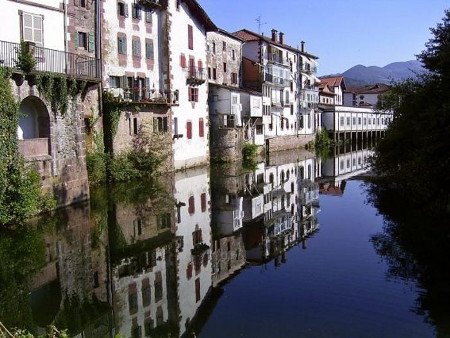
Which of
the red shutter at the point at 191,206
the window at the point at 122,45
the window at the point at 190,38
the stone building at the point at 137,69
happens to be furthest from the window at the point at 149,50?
the red shutter at the point at 191,206

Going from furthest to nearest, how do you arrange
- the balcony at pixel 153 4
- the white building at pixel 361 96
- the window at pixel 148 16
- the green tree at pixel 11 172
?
the white building at pixel 361 96 → the window at pixel 148 16 → the balcony at pixel 153 4 → the green tree at pixel 11 172

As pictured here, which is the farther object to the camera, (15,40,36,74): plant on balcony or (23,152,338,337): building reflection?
(15,40,36,74): plant on balcony

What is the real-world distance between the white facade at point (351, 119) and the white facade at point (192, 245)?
167ft

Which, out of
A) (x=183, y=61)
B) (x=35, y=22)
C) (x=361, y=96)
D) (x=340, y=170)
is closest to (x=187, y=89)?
(x=183, y=61)

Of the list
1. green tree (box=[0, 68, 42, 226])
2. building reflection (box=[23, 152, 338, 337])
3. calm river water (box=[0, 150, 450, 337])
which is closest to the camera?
calm river water (box=[0, 150, 450, 337])

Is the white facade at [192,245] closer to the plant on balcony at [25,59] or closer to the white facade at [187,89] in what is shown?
the white facade at [187,89]

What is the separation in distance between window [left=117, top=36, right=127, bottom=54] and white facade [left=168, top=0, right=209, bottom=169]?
200 inches

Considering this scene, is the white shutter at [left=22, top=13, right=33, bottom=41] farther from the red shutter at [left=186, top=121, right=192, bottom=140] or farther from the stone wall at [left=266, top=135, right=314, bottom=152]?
the stone wall at [left=266, top=135, right=314, bottom=152]

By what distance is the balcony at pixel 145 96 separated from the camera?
3675 cm

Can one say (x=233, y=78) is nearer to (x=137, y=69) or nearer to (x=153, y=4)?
(x=153, y=4)

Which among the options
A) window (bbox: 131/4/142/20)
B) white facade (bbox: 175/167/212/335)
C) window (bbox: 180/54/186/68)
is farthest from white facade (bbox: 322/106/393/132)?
white facade (bbox: 175/167/212/335)

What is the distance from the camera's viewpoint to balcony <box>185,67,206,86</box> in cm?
4438

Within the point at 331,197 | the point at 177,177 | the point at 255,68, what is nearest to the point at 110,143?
the point at 177,177

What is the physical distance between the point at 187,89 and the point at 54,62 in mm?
19257
